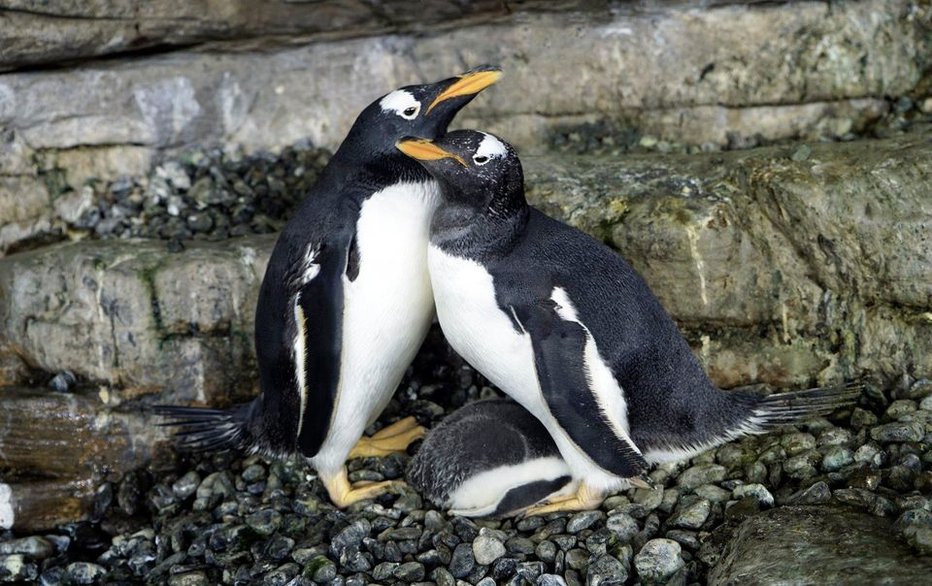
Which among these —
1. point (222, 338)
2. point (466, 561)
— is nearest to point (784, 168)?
point (466, 561)

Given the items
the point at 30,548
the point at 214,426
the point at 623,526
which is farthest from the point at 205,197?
the point at 623,526

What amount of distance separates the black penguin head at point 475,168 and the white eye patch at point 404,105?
23cm

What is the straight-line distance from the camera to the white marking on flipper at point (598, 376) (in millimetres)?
3211

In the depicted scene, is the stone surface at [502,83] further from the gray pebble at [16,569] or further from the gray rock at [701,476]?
the gray rock at [701,476]

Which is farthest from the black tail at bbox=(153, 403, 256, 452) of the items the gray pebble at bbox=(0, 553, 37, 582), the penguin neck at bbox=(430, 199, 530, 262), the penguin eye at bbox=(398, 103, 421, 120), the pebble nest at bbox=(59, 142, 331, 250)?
the penguin eye at bbox=(398, 103, 421, 120)

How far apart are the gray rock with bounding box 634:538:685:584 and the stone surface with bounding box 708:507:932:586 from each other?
0.13 m

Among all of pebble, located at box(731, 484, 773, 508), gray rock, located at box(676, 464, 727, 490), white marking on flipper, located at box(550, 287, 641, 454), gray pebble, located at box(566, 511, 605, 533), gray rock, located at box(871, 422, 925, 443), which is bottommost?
gray pebble, located at box(566, 511, 605, 533)

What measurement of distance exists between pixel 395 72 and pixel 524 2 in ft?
1.97

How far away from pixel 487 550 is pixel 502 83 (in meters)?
2.08

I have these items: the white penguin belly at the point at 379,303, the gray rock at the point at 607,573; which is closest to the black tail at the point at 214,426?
the white penguin belly at the point at 379,303

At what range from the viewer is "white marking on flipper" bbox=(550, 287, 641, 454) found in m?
3.21

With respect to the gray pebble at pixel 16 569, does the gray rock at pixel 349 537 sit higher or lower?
higher

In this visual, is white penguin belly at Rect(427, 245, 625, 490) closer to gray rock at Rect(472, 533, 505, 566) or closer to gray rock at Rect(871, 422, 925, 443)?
gray rock at Rect(472, 533, 505, 566)

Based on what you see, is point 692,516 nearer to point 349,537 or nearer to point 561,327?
point 561,327
